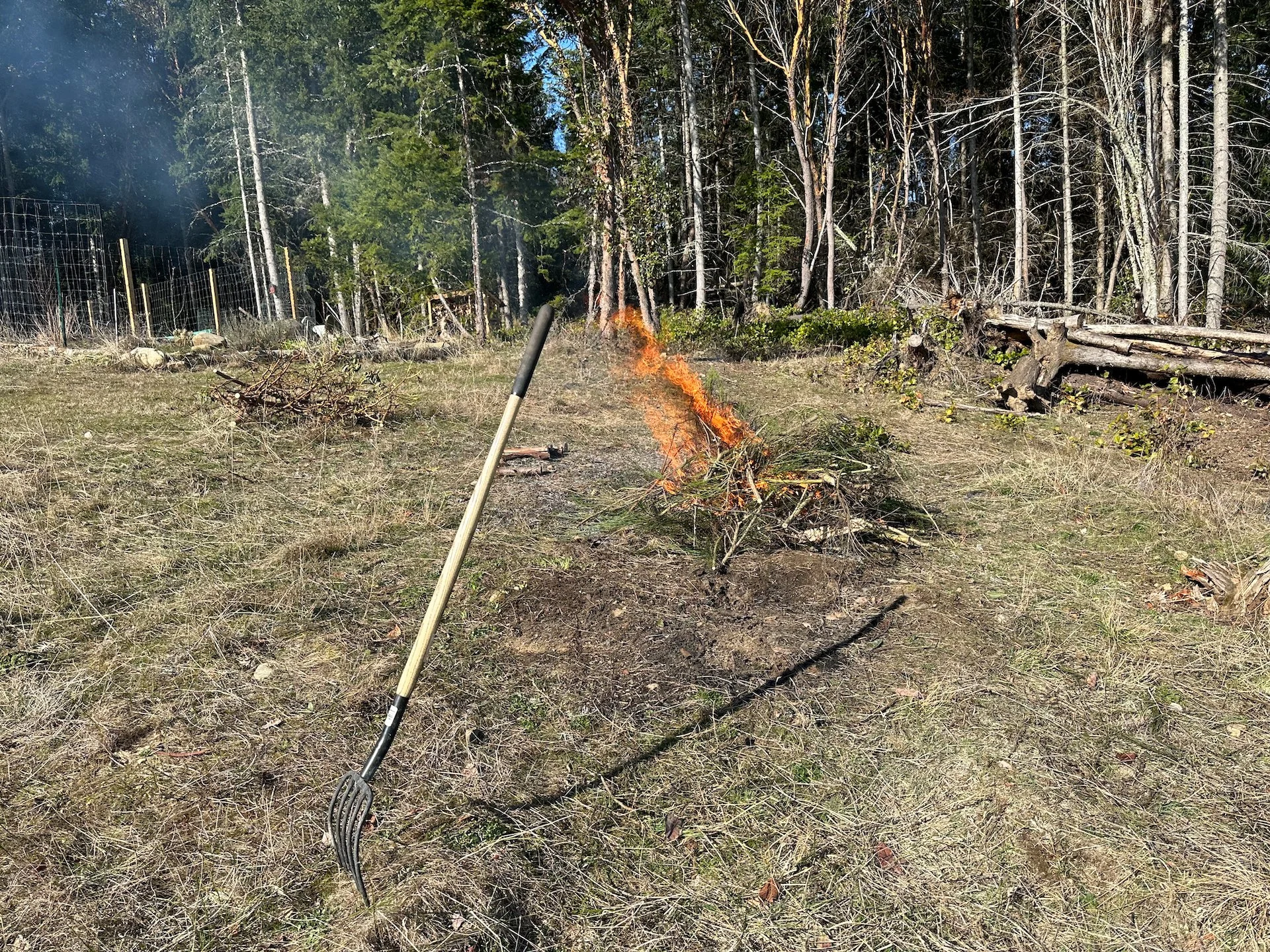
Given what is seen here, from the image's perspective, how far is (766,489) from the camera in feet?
13.9

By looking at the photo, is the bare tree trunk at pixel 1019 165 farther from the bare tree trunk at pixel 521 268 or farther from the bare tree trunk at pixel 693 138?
the bare tree trunk at pixel 521 268

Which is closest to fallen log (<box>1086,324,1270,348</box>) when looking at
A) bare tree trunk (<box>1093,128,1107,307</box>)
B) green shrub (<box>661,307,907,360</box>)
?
green shrub (<box>661,307,907,360</box>)

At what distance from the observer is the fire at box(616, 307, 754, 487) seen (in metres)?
4.61

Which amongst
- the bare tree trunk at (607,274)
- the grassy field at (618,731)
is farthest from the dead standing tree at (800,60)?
the grassy field at (618,731)

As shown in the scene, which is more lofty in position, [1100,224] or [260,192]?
[260,192]

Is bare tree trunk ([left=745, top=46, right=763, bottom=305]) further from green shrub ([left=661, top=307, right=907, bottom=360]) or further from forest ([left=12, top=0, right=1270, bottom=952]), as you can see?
forest ([left=12, top=0, right=1270, bottom=952])

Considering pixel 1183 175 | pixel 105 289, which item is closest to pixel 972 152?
pixel 1183 175

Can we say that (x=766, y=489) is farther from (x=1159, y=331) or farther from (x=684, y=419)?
(x=1159, y=331)

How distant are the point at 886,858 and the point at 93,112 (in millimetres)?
34666

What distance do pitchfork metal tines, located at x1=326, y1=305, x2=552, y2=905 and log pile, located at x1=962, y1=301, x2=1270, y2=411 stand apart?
7.50 meters

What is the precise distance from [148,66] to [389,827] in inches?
1403

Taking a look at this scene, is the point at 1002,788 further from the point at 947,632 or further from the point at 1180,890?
the point at 947,632

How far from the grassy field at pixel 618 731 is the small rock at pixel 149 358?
700 cm

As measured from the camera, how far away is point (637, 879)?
209cm
